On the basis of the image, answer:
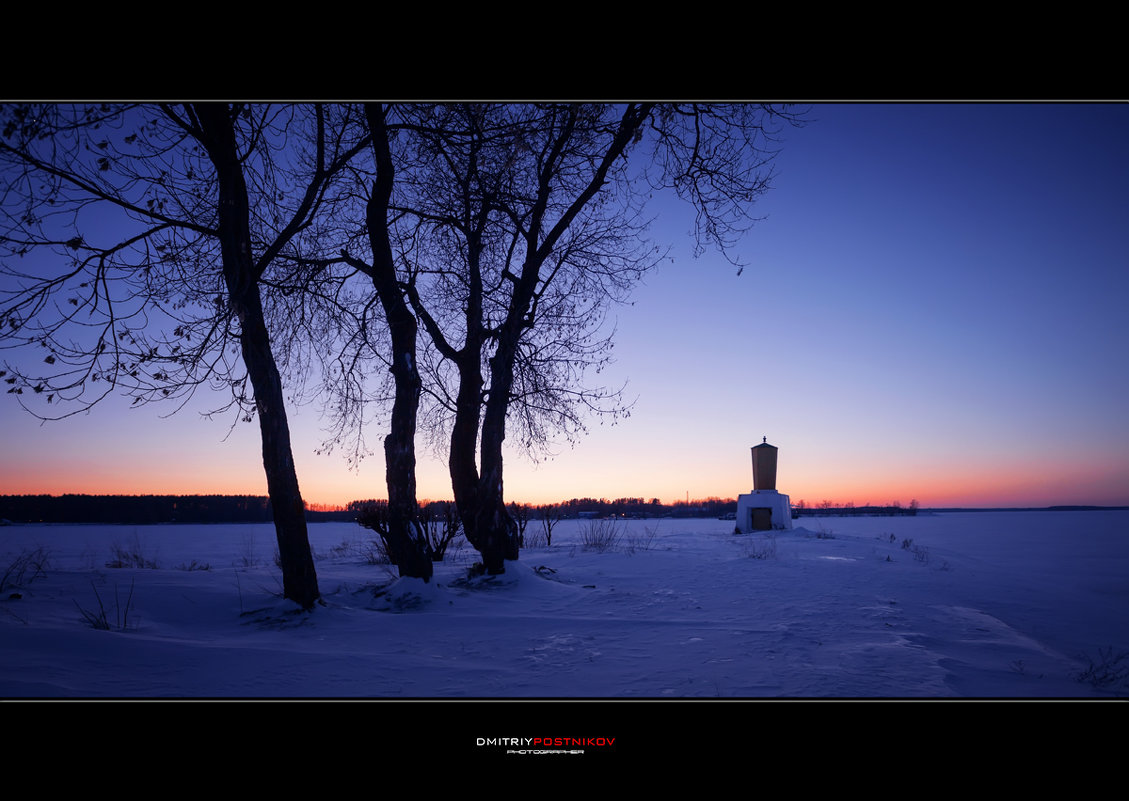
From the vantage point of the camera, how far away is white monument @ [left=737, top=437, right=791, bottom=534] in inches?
563

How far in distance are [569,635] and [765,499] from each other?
1174 centimetres

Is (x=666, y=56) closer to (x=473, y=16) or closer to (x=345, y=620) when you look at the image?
(x=473, y=16)

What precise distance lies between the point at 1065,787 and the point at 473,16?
4026 mm

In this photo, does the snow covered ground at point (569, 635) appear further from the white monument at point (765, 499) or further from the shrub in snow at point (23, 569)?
the white monument at point (765, 499)

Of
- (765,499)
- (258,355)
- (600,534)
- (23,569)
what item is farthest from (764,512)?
(23,569)

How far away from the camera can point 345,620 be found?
15.1 feet

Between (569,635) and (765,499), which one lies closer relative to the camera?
(569,635)

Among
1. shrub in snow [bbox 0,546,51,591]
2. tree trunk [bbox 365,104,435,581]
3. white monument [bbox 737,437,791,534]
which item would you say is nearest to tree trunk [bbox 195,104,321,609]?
tree trunk [bbox 365,104,435,581]

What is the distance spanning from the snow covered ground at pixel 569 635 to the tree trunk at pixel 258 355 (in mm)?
452

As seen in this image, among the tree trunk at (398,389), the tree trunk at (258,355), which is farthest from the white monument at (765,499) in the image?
the tree trunk at (258,355)

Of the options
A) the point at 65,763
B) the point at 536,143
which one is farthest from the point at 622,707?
the point at 536,143

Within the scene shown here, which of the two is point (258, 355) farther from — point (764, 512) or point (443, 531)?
point (764, 512)

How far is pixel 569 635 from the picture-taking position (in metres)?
3.96

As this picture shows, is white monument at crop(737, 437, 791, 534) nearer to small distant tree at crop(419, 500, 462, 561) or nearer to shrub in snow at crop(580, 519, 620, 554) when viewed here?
shrub in snow at crop(580, 519, 620, 554)
